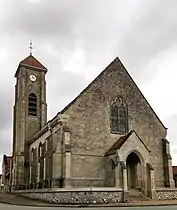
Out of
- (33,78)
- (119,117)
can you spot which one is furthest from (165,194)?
(33,78)

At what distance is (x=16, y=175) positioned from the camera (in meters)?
43.4

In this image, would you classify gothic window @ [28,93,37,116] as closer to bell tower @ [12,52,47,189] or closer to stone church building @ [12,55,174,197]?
bell tower @ [12,52,47,189]

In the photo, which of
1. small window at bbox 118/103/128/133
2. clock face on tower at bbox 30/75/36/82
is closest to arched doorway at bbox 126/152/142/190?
small window at bbox 118/103/128/133

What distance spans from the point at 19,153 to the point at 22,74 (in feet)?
41.0

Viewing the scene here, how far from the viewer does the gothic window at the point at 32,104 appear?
158 ft

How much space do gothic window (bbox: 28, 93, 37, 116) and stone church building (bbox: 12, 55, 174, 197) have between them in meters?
7.74

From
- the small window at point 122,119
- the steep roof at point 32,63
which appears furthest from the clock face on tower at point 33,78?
the small window at point 122,119

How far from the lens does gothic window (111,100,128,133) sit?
112 feet

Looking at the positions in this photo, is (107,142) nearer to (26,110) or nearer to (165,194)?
(165,194)

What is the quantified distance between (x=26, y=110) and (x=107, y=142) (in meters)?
19.4

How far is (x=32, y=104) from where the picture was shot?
161 ft

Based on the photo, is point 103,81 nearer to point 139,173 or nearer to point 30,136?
point 139,173

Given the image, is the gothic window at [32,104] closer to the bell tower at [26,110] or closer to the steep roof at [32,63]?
the bell tower at [26,110]

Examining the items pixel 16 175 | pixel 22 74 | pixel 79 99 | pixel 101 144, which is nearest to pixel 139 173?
pixel 101 144
